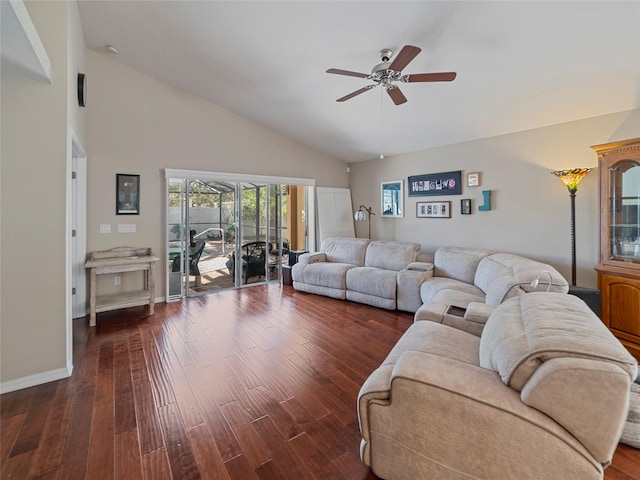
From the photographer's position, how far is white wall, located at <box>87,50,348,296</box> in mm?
4062

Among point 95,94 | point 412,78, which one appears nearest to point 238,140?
point 95,94

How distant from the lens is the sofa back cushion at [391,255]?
4.66m

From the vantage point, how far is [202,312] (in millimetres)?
4125

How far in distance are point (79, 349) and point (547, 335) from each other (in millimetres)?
3902

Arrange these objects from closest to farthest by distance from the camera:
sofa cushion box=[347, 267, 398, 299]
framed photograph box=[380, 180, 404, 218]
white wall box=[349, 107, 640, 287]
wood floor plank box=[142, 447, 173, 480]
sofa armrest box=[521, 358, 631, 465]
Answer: sofa armrest box=[521, 358, 631, 465] < wood floor plank box=[142, 447, 173, 480] < white wall box=[349, 107, 640, 287] < sofa cushion box=[347, 267, 398, 299] < framed photograph box=[380, 180, 404, 218]

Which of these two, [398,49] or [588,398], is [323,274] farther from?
[588,398]

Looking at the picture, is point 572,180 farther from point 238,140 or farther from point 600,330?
point 238,140

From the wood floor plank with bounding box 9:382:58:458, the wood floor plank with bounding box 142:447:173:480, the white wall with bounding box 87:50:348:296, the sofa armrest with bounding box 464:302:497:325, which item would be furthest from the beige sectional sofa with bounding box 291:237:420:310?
the wood floor plank with bounding box 9:382:58:458

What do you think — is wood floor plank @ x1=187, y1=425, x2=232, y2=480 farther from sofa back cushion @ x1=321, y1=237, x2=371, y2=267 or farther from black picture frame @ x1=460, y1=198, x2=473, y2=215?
black picture frame @ x1=460, y1=198, x2=473, y2=215

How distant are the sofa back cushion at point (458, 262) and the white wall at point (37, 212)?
4361mm

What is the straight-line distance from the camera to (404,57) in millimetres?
2303

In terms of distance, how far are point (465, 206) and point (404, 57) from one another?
307cm

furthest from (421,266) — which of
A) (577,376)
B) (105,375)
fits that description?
(105,375)

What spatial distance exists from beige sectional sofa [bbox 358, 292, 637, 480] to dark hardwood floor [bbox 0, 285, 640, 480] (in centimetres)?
46
